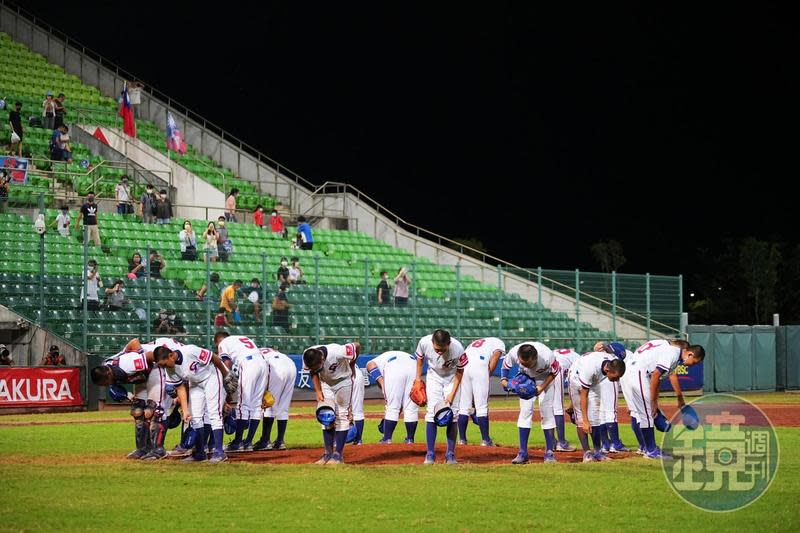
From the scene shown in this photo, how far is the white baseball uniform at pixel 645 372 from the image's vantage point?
16203mm

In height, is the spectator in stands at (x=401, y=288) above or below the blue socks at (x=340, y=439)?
above

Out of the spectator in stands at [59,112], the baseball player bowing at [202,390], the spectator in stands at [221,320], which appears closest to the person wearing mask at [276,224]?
the spectator in stands at [59,112]

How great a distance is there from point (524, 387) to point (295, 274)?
1901 centimetres

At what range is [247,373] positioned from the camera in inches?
674

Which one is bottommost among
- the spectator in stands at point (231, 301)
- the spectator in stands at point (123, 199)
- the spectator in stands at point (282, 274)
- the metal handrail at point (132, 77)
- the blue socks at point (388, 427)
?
the blue socks at point (388, 427)

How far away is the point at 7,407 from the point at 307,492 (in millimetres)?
16131

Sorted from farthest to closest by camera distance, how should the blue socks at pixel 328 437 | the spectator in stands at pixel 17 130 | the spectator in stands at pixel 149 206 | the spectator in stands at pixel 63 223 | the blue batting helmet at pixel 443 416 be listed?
the spectator in stands at pixel 17 130, the spectator in stands at pixel 149 206, the spectator in stands at pixel 63 223, the blue socks at pixel 328 437, the blue batting helmet at pixel 443 416

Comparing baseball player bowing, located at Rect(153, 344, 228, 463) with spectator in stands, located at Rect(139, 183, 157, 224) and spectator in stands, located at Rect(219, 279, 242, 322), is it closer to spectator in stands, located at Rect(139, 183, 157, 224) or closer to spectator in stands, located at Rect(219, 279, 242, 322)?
spectator in stands, located at Rect(219, 279, 242, 322)

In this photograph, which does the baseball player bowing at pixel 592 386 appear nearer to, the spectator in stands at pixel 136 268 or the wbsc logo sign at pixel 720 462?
the wbsc logo sign at pixel 720 462

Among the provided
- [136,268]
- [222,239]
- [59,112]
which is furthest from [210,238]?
[59,112]

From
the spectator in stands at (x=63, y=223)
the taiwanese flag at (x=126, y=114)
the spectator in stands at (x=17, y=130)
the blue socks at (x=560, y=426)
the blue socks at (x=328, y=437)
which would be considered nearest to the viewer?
the blue socks at (x=328, y=437)

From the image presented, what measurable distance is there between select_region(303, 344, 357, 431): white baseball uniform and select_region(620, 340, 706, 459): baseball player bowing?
4.33 meters

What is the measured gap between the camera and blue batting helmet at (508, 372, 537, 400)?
607 inches

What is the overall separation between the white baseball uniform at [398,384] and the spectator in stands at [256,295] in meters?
12.3
